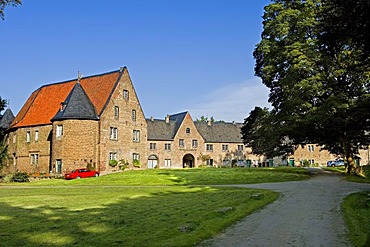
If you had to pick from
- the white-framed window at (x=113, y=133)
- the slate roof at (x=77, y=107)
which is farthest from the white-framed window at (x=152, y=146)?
the slate roof at (x=77, y=107)

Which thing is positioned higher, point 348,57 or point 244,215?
point 348,57

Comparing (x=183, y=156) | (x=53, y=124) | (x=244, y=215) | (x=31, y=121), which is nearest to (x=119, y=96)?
(x=53, y=124)

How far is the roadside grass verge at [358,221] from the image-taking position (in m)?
9.10

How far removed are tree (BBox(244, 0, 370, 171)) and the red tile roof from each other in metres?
21.9

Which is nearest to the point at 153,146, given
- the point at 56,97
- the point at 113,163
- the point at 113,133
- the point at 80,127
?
the point at 113,133

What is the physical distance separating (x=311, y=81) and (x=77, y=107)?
2826cm

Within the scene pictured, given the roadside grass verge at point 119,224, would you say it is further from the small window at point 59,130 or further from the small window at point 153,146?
the small window at point 153,146

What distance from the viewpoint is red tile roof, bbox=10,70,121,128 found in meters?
51.1

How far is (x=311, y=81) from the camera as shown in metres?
33.5

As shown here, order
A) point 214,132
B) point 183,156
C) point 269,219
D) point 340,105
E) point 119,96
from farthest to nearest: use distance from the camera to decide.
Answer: point 214,132
point 183,156
point 119,96
point 340,105
point 269,219

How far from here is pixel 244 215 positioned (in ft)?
41.7

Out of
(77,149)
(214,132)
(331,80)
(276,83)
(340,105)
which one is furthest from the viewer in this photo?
(214,132)

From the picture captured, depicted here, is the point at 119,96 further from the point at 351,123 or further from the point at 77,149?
the point at 351,123

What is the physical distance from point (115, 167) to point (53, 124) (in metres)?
9.20
